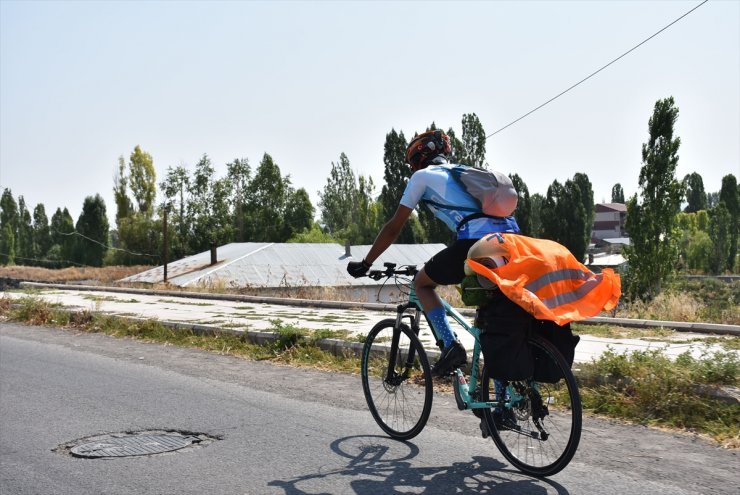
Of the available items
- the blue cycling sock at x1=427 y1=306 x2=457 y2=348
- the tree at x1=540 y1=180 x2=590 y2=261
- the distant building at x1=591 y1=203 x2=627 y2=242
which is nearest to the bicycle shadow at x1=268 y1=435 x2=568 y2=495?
the blue cycling sock at x1=427 y1=306 x2=457 y2=348

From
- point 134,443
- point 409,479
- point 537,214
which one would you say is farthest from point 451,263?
point 537,214

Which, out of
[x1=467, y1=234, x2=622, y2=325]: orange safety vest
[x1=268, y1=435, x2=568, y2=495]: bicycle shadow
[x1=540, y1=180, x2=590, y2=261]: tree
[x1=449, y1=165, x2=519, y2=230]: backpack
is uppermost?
[x1=540, y1=180, x2=590, y2=261]: tree

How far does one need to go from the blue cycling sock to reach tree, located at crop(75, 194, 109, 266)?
281 ft

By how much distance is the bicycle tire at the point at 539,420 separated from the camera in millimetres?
4090

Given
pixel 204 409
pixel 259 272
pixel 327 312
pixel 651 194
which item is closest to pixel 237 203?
pixel 259 272

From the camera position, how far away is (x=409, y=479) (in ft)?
14.3

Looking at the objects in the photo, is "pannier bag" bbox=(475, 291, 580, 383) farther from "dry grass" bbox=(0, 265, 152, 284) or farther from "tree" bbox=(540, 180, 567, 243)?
"tree" bbox=(540, 180, 567, 243)

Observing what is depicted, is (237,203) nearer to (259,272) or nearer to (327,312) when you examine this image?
(259,272)

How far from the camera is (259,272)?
40.9 m

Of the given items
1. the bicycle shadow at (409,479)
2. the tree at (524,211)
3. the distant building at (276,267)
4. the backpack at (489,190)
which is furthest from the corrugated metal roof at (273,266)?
the backpack at (489,190)

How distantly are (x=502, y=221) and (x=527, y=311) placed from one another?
2.67 ft

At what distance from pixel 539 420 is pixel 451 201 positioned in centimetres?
143

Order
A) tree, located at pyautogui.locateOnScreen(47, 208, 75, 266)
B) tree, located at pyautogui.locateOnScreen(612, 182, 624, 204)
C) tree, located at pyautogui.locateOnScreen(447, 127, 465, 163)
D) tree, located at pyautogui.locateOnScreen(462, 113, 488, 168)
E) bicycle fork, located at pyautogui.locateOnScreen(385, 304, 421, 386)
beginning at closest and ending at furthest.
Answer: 1. bicycle fork, located at pyautogui.locateOnScreen(385, 304, 421, 386)
2. tree, located at pyautogui.locateOnScreen(447, 127, 465, 163)
3. tree, located at pyautogui.locateOnScreen(462, 113, 488, 168)
4. tree, located at pyautogui.locateOnScreen(47, 208, 75, 266)
5. tree, located at pyautogui.locateOnScreen(612, 182, 624, 204)

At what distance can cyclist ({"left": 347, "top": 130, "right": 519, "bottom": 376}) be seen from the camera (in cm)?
469
